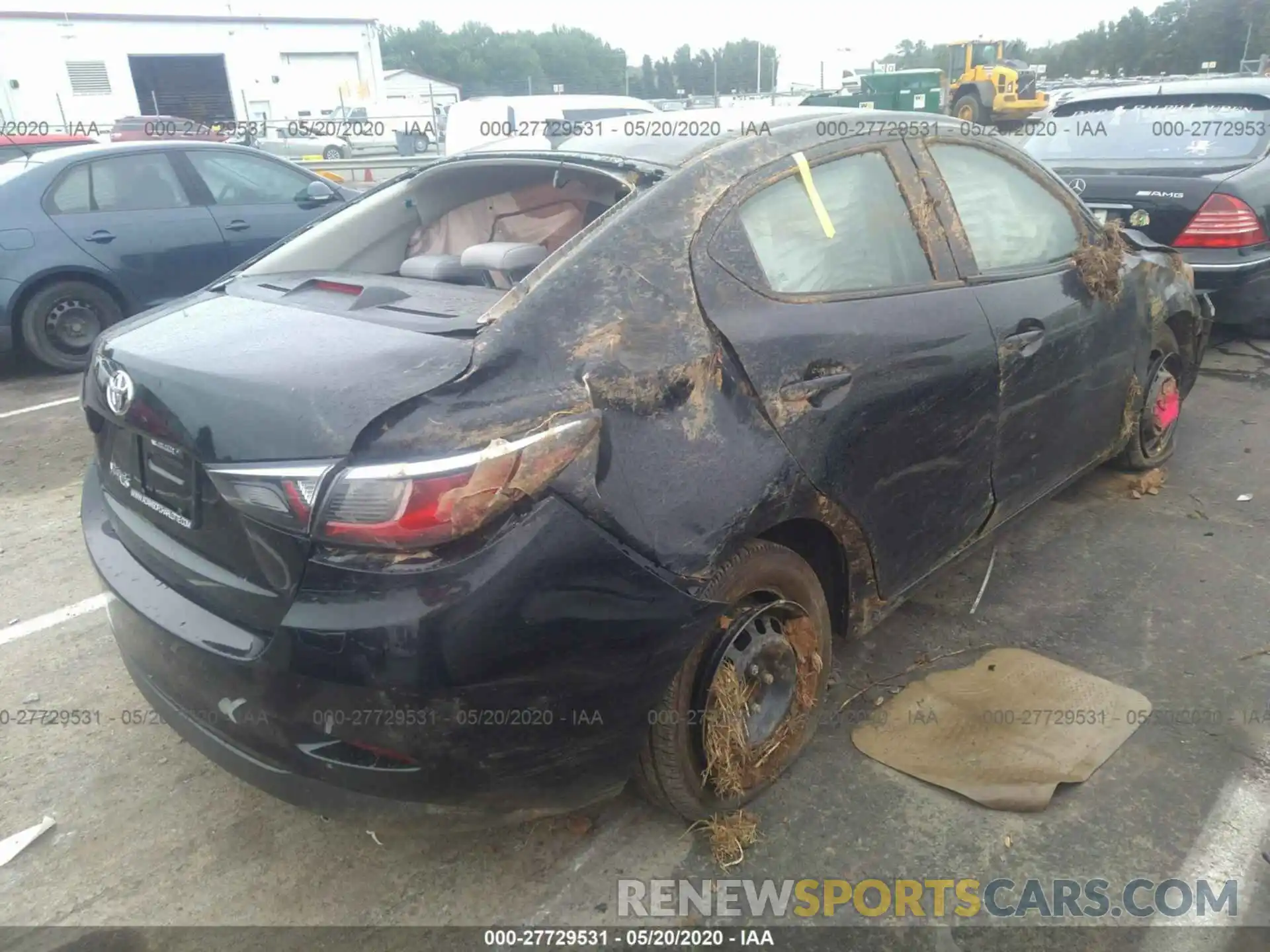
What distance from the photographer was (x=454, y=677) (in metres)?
1.74

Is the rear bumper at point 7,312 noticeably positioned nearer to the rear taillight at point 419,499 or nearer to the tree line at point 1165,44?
the rear taillight at point 419,499

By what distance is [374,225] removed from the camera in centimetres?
322

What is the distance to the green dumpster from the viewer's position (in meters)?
27.7

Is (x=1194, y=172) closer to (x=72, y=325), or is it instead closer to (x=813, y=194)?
(x=813, y=194)

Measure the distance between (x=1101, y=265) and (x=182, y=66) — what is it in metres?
50.8

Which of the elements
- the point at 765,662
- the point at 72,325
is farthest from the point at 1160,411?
the point at 72,325

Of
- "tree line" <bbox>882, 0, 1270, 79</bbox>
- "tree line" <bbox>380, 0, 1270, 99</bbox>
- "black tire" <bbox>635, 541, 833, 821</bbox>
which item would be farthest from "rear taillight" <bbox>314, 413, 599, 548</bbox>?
"tree line" <bbox>380, 0, 1270, 99</bbox>

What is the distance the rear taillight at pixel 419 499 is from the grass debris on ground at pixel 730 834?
1144 millimetres

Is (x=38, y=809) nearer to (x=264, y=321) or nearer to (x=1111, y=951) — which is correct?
(x=264, y=321)

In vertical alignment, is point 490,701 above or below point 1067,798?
above

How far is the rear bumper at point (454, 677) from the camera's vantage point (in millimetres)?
1721

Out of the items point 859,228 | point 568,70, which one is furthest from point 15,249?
point 568,70

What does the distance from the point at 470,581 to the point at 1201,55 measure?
61.6 meters

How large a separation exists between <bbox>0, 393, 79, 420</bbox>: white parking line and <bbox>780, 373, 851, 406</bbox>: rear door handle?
574 centimetres
